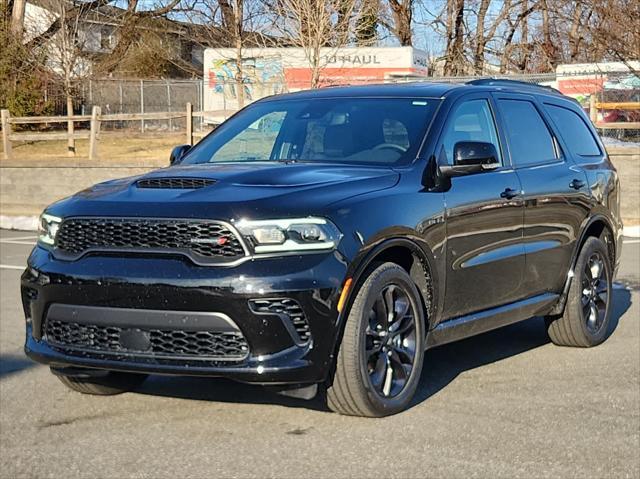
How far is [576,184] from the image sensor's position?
7434 millimetres

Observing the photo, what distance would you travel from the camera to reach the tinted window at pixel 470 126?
6.31 m

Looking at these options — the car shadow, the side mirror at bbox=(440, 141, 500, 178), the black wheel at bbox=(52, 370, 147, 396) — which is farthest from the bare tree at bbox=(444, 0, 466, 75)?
the black wheel at bbox=(52, 370, 147, 396)

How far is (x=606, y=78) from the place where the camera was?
28172 mm

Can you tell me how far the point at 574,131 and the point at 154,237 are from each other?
4018 millimetres

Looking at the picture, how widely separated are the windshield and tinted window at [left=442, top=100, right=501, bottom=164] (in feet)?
0.54

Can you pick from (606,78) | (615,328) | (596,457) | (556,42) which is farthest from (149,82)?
(596,457)

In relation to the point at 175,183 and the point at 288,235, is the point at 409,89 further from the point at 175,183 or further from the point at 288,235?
the point at 288,235

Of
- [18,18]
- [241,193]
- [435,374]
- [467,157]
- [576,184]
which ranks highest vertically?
[18,18]

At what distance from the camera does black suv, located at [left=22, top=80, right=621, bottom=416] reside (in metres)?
5.00

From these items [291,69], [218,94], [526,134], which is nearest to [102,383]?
[526,134]

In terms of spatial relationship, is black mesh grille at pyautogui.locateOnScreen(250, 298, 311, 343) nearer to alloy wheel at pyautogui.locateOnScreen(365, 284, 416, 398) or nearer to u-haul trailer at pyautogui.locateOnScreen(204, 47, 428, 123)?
alloy wheel at pyautogui.locateOnScreen(365, 284, 416, 398)

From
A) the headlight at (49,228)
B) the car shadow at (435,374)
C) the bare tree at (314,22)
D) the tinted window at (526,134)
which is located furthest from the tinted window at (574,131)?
the bare tree at (314,22)

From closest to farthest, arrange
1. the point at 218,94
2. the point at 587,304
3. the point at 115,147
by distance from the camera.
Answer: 1. the point at 587,304
2. the point at 115,147
3. the point at 218,94

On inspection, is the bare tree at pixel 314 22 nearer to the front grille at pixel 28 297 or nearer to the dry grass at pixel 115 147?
the dry grass at pixel 115 147
